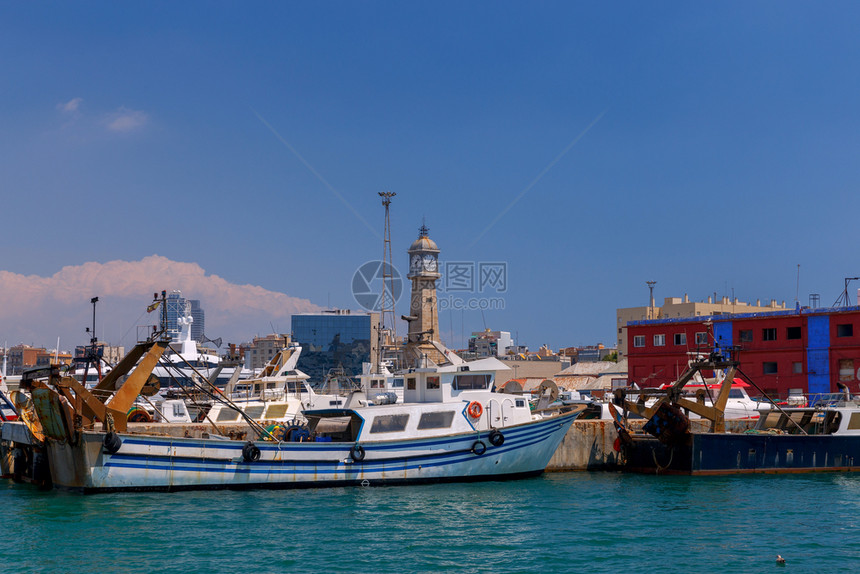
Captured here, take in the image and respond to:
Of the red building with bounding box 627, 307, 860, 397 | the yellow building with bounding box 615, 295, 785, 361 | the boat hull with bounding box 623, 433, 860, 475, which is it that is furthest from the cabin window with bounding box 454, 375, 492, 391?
the yellow building with bounding box 615, 295, 785, 361

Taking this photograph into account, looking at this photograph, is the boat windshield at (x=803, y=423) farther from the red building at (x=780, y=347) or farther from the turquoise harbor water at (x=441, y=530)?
the red building at (x=780, y=347)

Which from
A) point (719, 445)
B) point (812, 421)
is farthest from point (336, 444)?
point (812, 421)

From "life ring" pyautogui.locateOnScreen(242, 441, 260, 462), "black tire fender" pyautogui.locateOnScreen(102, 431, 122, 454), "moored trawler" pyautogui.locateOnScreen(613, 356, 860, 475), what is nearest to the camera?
"black tire fender" pyautogui.locateOnScreen(102, 431, 122, 454)

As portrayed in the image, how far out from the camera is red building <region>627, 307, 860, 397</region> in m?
56.6

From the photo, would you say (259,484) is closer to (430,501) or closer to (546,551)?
(430,501)

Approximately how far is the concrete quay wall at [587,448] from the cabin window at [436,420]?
20.6 ft

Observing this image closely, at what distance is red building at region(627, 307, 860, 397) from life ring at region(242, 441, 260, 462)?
34513mm

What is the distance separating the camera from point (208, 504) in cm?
2400

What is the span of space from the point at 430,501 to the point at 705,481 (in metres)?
10.7

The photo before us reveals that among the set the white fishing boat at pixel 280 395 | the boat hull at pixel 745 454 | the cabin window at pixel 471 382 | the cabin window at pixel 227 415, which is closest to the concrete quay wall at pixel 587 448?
the boat hull at pixel 745 454

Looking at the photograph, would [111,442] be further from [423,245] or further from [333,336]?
[333,336]

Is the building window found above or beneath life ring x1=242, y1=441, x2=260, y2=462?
above

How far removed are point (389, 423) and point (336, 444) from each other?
1873mm

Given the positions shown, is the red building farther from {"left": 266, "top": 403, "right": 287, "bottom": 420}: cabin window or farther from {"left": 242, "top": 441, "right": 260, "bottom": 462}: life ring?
{"left": 242, "top": 441, "right": 260, "bottom": 462}: life ring
